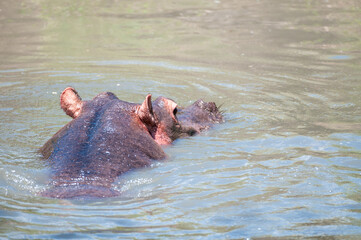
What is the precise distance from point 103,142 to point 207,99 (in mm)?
3930

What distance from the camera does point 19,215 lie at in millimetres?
4457

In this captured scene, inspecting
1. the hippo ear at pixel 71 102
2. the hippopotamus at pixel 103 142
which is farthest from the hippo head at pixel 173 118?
the hippo ear at pixel 71 102

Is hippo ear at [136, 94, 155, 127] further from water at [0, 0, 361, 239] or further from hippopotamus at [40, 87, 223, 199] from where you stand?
water at [0, 0, 361, 239]

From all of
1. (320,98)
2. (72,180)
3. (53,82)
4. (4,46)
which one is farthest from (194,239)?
(4,46)

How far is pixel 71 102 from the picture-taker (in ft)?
20.0

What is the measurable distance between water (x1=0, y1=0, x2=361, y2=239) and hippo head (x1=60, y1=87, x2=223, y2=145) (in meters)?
0.24

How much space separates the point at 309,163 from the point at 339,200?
3.25 feet

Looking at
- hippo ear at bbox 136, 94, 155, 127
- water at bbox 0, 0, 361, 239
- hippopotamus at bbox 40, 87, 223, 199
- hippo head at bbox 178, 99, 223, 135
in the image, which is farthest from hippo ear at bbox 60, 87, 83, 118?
hippo head at bbox 178, 99, 223, 135

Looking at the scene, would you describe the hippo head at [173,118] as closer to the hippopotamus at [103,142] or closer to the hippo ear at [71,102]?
the hippopotamus at [103,142]

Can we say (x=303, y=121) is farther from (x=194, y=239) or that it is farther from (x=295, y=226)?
(x=194, y=239)

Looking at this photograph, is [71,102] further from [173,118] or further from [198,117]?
[198,117]

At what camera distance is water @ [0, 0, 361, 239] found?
445 cm

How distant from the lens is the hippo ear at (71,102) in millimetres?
6074

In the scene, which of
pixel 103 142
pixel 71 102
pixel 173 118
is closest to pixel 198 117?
pixel 173 118
